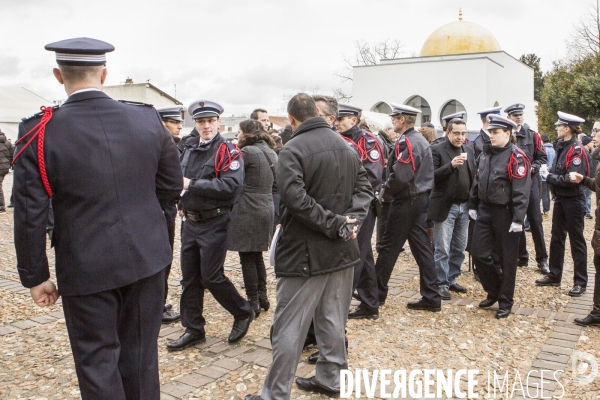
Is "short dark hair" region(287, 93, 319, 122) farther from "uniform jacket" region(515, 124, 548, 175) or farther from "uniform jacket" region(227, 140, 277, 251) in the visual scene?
"uniform jacket" region(515, 124, 548, 175)

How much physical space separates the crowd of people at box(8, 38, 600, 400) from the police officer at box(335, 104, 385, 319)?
2 centimetres

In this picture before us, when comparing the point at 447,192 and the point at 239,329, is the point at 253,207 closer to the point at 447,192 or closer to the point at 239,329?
the point at 239,329

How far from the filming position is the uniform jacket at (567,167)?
684 centimetres

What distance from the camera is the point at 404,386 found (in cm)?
419

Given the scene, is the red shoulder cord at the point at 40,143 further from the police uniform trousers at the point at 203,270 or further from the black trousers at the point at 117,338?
the police uniform trousers at the point at 203,270

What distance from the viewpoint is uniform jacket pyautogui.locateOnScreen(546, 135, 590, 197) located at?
6.84 meters

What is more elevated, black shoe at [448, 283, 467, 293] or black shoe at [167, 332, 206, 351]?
black shoe at [167, 332, 206, 351]

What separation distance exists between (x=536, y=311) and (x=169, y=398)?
13.5 feet

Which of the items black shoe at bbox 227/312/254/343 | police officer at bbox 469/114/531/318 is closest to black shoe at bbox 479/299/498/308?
police officer at bbox 469/114/531/318

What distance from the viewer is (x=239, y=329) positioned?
16.6 ft

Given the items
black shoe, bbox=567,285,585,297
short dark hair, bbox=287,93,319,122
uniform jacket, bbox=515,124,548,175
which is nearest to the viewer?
short dark hair, bbox=287,93,319,122

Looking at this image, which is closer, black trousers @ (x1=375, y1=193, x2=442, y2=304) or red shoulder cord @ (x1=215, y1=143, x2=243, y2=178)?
red shoulder cord @ (x1=215, y1=143, x2=243, y2=178)

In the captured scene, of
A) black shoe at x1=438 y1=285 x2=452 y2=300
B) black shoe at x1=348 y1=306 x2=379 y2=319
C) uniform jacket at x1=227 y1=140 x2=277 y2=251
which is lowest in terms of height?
black shoe at x1=438 y1=285 x2=452 y2=300

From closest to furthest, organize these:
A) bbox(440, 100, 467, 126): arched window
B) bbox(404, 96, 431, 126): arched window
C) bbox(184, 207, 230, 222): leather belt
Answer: bbox(184, 207, 230, 222): leather belt, bbox(440, 100, 467, 126): arched window, bbox(404, 96, 431, 126): arched window
